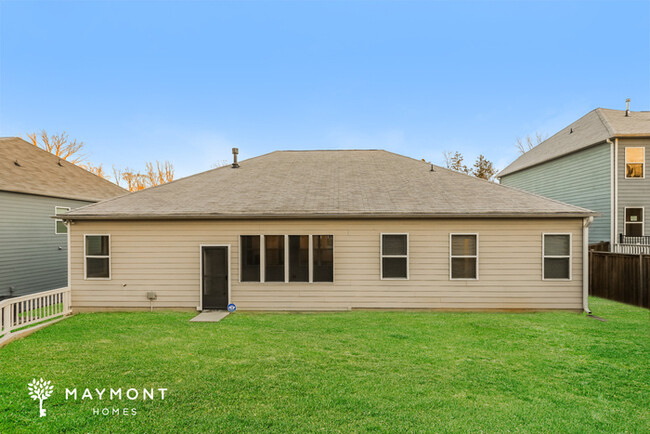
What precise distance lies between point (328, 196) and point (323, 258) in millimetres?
1985

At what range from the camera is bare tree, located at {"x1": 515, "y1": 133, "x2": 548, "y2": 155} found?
93.8ft

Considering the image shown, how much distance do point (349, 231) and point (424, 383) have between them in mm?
4616

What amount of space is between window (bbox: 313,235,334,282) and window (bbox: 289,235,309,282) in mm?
237

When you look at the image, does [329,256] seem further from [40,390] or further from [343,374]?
[40,390]

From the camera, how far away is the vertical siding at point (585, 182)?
12883mm

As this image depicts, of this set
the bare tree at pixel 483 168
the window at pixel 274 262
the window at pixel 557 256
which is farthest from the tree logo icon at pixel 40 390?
the bare tree at pixel 483 168

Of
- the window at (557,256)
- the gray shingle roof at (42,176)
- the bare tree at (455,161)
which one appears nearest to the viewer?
the window at (557,256)

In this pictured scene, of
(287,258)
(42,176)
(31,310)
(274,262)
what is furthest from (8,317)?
(42,176)

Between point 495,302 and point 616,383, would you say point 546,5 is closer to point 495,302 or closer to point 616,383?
point 495,302

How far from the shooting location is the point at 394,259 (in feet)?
27.1

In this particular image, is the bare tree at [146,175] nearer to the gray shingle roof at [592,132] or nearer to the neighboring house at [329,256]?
the neighboring house at [329,256]

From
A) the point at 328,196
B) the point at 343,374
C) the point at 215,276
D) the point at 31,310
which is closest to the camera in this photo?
the point at 343,374

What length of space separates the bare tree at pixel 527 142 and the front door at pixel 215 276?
105 ft

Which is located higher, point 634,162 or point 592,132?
point 592,132
